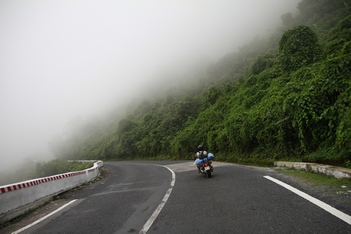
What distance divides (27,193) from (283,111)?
1203cm

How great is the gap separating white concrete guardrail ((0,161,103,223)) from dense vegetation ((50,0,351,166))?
10.6 meters

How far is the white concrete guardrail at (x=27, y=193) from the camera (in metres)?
7.03

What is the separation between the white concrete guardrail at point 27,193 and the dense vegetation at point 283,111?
10568 millimetres

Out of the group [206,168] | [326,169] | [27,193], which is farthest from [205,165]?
[27,193]

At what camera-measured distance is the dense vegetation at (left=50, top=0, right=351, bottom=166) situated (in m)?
10.2

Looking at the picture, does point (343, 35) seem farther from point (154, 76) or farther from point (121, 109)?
point (121, 109)

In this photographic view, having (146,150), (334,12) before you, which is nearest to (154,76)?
(146,150)

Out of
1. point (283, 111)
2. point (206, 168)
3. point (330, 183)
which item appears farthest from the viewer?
point (283, 111)

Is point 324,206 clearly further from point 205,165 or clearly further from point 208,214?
point 205,165

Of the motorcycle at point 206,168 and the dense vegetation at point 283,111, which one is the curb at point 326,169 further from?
the motorcycle at point 206,168

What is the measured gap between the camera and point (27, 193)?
8188 millimetres

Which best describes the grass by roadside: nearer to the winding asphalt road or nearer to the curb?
the curb

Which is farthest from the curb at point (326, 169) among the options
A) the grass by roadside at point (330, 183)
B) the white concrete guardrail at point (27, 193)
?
the white concrete guardrail at point (27, 193)

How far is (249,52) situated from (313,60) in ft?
120
